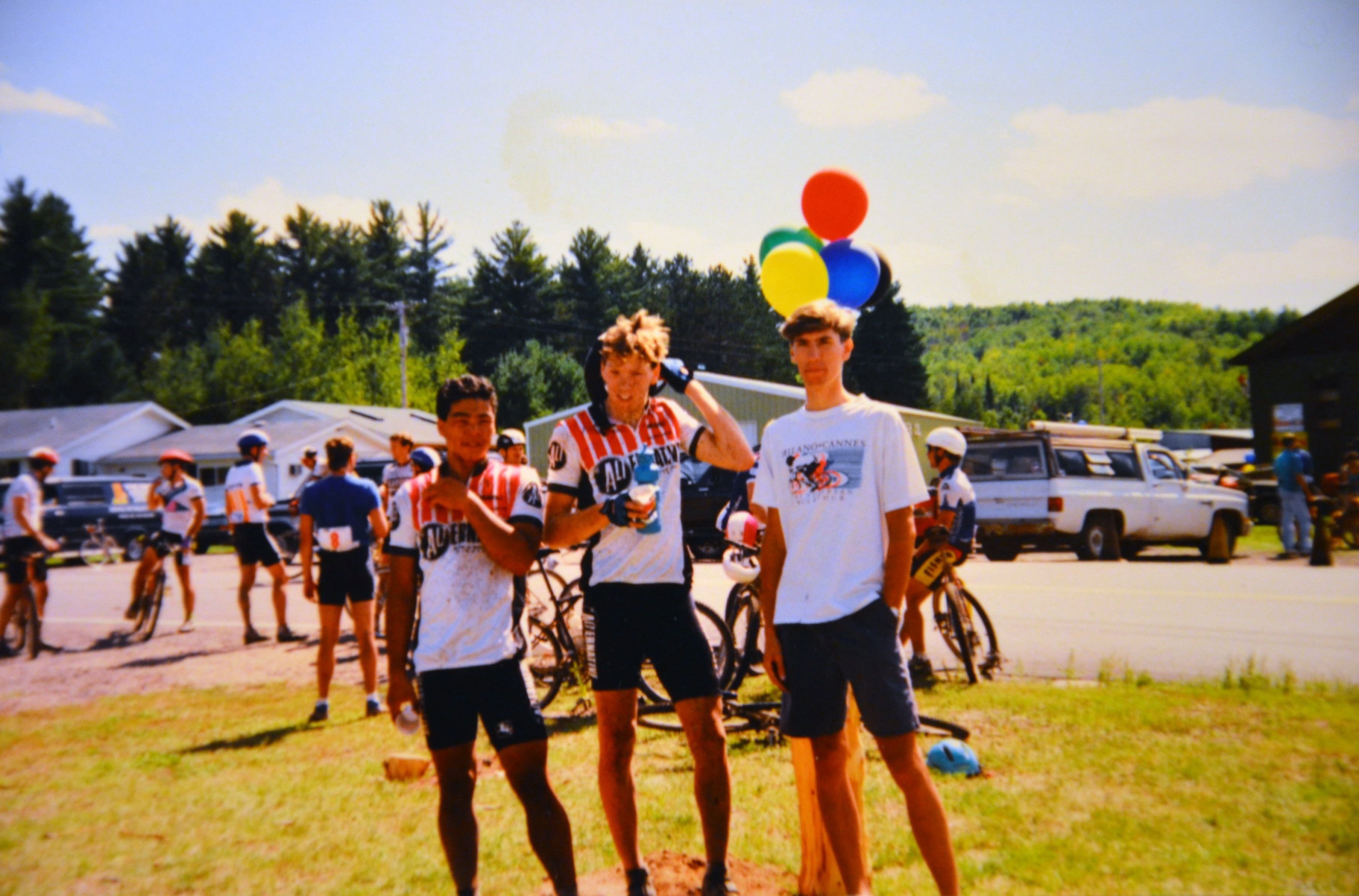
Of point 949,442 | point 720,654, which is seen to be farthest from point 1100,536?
point 720,654

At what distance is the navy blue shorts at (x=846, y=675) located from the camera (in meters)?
2.98

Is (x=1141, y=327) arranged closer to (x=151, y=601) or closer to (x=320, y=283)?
(x=320, y=283)

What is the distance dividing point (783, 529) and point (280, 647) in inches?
335

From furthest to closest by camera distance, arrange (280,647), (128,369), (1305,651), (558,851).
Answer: (128,369) → (280,647) → (1305,651) → (558,851)

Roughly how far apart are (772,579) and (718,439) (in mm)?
614

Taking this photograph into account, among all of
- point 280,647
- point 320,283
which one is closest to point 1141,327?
point 320,283

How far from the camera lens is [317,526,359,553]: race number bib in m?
6.90

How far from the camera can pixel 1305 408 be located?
63.6 ft

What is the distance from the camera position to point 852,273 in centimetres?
409

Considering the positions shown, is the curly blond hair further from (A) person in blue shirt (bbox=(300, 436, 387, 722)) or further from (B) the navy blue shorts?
(A) person in blue shirt (bbox=(300, 436, 387, 722))

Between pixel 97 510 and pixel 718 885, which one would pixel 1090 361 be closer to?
pixel 97 510

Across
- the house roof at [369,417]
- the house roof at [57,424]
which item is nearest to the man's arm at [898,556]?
the house roof at [369,417]

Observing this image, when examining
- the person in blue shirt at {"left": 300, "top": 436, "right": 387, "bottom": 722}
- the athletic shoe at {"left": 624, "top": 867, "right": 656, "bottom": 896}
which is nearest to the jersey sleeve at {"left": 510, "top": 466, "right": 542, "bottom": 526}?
the athletic shoe at {"left": 624, "top": 867, "right": 656, "bottom": 896}

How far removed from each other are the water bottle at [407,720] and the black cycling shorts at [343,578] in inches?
155
